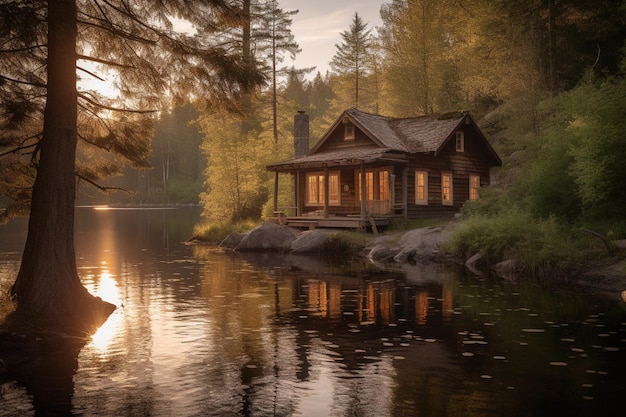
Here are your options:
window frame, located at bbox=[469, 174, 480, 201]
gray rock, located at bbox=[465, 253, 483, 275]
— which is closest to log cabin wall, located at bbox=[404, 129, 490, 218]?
window frame, located at bbox=[469, 174, 480, 201]

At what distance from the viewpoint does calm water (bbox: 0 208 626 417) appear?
6895mm

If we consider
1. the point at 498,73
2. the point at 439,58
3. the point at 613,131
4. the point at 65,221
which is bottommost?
the point at 65,221

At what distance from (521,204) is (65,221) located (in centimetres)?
1839

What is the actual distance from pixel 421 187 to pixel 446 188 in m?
2.52

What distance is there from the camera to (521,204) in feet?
76.4

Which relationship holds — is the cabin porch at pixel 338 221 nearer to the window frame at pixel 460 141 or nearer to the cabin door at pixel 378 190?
the cabin door at pixel 378 190

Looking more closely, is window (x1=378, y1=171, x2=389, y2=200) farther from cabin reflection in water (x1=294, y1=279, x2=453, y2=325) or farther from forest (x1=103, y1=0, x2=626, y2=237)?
cabin reflection in water (x1=294, y1=279, x2=453, y2=325)

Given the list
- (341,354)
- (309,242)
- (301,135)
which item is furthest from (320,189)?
(341,354)

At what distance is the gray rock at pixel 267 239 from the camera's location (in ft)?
95.4

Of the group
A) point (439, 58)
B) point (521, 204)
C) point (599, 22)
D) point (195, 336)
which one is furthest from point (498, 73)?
point (195, 336)

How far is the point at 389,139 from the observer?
31344 mm

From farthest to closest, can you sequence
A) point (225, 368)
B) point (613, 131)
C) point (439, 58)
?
point (439, 58) < point (613, 131) < point (225, 368)

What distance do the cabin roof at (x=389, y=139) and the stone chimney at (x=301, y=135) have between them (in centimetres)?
334

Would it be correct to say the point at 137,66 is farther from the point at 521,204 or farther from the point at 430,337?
the point at 521,204
